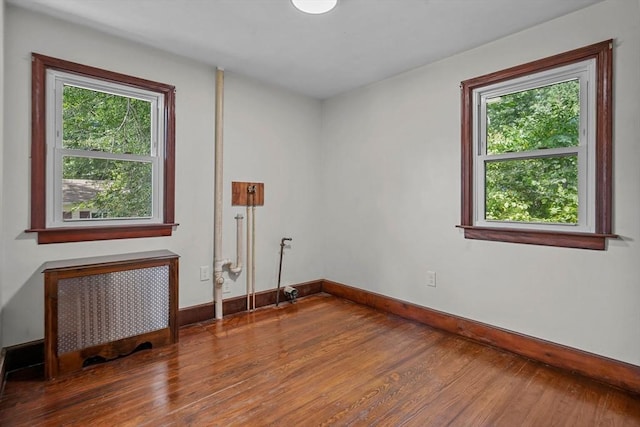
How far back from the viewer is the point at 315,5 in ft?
6.89

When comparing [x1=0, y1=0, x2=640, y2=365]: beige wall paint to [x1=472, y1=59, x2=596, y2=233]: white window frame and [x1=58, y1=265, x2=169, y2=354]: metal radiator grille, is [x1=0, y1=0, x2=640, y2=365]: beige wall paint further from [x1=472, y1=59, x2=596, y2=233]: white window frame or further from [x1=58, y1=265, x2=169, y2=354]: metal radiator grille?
[x1=58, y1=265, x2=169, y2=354]: metal radiator grille

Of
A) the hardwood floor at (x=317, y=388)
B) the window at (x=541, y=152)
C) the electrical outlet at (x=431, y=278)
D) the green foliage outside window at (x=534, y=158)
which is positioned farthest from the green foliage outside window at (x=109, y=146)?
the green foliage outside window at (x=534, y=158)

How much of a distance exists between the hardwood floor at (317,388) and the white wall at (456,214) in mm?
396

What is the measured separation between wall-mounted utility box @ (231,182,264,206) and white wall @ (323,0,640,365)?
96cm

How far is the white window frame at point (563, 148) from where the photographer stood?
2193 mm

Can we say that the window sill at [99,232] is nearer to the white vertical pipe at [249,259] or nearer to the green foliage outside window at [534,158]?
the white vertical pipe at [249,259]

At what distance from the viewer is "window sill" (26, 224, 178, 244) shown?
2330 mm

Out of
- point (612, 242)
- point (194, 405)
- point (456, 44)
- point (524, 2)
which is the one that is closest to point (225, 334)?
point (194, 405)

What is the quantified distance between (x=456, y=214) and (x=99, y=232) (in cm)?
293

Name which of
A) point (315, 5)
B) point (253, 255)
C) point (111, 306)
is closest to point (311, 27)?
point (315, 5)

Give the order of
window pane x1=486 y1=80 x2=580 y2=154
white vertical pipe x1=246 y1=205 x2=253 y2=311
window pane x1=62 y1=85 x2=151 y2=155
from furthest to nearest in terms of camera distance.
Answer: white vertical pipe x1=246 y1=205 x2=253 y2=311, window pane x1=62 y1=85 x2=151 y2=155, window pane x1=486 y1=80 x2=580 y2=154

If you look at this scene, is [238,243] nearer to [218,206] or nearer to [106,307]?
[218,206]

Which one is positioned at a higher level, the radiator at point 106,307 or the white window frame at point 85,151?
the white window frame at point 85,151

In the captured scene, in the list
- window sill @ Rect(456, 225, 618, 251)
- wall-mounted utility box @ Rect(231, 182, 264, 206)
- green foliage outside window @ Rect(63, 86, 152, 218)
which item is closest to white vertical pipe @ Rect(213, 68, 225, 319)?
wall-mounted utility box @ Rect(231, 182, 264, 206)
